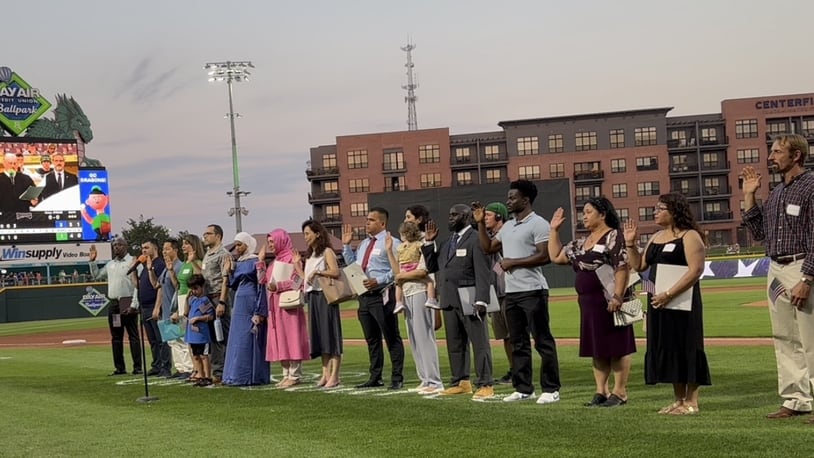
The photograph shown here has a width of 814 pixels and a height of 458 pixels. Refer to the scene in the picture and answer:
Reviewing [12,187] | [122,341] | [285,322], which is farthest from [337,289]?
[12,187]

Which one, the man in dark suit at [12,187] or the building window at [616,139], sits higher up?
the building window at [616,139]

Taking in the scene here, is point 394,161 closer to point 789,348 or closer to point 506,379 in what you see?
point 506,379

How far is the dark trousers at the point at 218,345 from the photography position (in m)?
13.3

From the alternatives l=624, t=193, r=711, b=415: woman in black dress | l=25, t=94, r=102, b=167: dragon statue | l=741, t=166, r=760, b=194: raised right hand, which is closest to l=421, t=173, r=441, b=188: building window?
l=25, t=94, r=102, b=167: dragon statue

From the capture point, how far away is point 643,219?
9044cm

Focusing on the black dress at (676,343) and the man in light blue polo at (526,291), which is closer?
the black dress at (676,343)

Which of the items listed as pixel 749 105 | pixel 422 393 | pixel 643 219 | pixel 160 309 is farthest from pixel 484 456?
pixel 749 105

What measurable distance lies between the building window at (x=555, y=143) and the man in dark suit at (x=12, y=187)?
5727cm

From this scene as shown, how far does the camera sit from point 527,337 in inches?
381

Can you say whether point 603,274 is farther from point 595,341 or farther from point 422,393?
point 422,393

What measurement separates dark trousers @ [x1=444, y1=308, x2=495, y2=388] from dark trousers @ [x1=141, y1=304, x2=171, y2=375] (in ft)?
19.4

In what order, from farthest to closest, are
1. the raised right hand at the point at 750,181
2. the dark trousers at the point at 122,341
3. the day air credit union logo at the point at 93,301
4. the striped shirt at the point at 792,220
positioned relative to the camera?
the day air credit union logo at the point at 93,301, the dark trousers at the point at 122,341, the raised right hand at the point at 750,181, the striped shirt at the point at 792,220

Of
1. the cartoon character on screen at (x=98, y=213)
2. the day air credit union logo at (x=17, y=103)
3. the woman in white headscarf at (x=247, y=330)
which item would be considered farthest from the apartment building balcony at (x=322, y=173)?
Result: the woman in white headscarf at (x=247, y=330)

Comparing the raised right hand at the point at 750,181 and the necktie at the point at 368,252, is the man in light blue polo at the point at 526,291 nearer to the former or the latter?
the raised right hand at the point at 750,181
